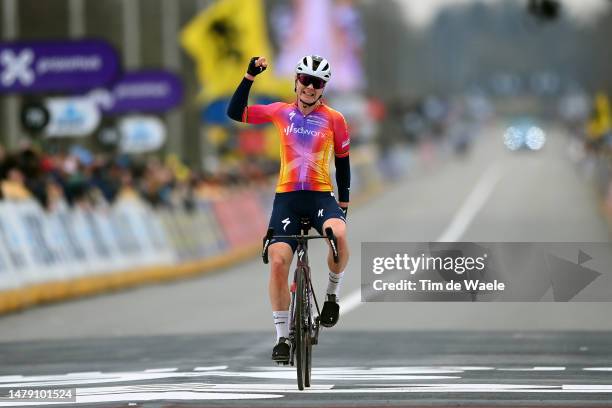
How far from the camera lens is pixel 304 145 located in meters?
11.2

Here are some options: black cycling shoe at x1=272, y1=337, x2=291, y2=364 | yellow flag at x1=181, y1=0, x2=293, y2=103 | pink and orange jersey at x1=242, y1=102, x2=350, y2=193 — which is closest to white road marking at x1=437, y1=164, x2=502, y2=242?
yellow flag at x1=181, y1=0, x2=293, y2=103

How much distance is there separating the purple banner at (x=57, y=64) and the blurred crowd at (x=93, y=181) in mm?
1385

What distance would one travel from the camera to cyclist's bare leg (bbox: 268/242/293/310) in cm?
1109

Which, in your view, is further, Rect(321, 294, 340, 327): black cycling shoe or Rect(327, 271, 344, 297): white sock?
Rect(327, 271, 344, 297): white sock

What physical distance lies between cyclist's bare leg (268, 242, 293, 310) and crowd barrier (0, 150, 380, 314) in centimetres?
974

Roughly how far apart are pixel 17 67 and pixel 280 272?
9.78 meters

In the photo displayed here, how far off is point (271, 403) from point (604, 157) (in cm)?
5246

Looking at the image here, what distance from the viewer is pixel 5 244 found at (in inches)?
820

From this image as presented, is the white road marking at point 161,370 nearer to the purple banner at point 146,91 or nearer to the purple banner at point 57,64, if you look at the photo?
the purple banner at point 57,64

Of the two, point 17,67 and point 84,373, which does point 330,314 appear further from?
point 17,67

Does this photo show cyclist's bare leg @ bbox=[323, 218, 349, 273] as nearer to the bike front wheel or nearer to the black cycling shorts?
the black cycling shorts

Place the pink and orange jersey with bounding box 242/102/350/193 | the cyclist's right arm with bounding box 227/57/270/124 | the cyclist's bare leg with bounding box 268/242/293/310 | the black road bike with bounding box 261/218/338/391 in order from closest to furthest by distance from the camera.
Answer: the black road bike with bounding box 261/218/338/391, the cyclist's bare leg with bounding box 268/242/293/310, the pink and orange jersey with bounding box 242/102/350/193, the cyclist's right arm with bounding box 227/57/270/124

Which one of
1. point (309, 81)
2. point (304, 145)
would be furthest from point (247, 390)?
point (309, 81)

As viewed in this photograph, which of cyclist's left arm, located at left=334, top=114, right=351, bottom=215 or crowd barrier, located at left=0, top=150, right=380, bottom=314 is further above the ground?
crowd barrier, located at left=0, top=150, right=380, bottom=314
